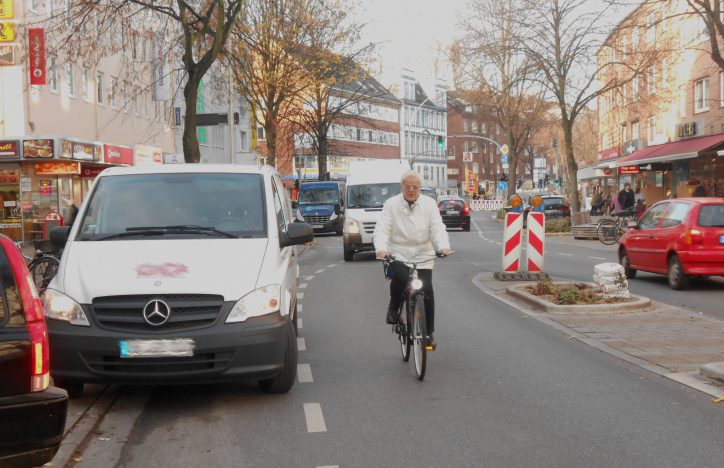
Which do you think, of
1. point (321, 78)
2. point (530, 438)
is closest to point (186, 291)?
point (530, 438)

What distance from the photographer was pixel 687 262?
567 inches

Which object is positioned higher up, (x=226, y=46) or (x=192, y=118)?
(x=226, y=46)

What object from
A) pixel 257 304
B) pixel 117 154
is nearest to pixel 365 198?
pixel 117 154

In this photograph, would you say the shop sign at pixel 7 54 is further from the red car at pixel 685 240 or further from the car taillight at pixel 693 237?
the car taillight at pixel 693 237

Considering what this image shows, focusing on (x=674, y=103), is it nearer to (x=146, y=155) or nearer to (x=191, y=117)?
(x=146, y=155)

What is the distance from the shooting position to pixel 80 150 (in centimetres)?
3114

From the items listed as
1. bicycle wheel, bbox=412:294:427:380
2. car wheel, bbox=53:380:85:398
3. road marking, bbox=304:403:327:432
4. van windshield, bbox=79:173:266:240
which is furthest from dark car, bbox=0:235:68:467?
bicycle wheel, bbox=412:294:427:380

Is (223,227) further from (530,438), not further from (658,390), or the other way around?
(658,390)

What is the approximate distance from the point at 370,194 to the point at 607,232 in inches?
395

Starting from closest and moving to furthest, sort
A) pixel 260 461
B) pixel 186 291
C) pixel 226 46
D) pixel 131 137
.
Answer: pixel 260 461
pixel 186 291
pixel 226 46
pixel 131 137

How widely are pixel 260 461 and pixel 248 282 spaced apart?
1.68 meters

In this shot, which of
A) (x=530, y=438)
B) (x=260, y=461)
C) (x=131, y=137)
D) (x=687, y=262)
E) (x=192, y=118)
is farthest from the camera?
(x=131, y=137)

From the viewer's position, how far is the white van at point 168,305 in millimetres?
6203

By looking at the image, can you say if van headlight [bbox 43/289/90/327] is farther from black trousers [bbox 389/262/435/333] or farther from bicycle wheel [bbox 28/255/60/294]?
bicycle wheel [bbox 28/255/60/294]
